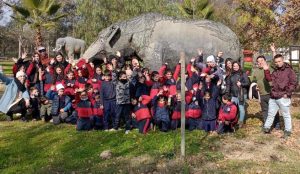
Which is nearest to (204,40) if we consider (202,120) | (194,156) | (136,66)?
(136,66)

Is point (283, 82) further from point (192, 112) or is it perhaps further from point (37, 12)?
point (37, 12)

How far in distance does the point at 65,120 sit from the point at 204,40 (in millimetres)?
5280

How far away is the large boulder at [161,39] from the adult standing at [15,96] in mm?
2514

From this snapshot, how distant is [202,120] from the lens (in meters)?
9.50

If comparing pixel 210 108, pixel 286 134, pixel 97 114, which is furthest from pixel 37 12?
pixel 286 134

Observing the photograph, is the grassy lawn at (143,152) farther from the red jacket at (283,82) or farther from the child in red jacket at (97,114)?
the red jacket at (283,82)

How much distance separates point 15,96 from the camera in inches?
440

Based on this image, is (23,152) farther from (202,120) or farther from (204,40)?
(204,40)

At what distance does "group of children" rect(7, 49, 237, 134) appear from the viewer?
934cm

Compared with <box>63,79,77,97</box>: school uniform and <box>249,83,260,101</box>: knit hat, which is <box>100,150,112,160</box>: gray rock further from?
<box>249,83,260,101</box>: knit hat

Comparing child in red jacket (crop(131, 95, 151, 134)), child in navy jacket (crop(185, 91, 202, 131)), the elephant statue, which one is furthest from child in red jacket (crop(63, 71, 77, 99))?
the elephant statue

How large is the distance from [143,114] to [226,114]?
5.86ft

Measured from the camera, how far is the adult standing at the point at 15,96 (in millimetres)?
10992

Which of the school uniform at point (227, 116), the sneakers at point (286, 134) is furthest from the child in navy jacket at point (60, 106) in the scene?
the sneakers at point (286, 134)
